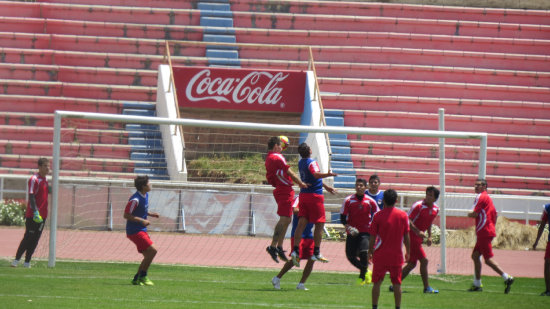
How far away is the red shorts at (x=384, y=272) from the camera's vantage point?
1027cm

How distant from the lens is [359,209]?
14016mm

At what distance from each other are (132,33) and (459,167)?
12.4m

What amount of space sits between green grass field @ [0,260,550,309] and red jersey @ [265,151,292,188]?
1.62m

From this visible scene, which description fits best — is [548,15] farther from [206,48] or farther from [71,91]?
[71,91]

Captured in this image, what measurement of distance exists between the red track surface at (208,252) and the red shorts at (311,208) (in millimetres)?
3747

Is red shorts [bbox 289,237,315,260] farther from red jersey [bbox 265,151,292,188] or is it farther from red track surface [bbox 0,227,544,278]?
red track surface [bbox 0,227,544,278]

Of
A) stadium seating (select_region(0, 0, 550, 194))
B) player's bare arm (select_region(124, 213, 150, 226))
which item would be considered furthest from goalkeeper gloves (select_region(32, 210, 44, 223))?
stadium seating (select_region(0, 0, 550, 194))

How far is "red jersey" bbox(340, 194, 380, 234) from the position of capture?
45.9ft

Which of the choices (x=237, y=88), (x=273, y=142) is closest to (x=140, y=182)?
(x=273, y=142)

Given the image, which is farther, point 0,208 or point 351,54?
point 351,54

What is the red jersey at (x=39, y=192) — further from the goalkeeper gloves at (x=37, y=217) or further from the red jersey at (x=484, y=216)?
the red jersey at (x=484, y=216)

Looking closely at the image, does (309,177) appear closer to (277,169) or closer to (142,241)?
(277,169)

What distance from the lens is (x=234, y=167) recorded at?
875 inches

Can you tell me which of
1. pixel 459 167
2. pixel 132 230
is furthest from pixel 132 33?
pixel 132 230
